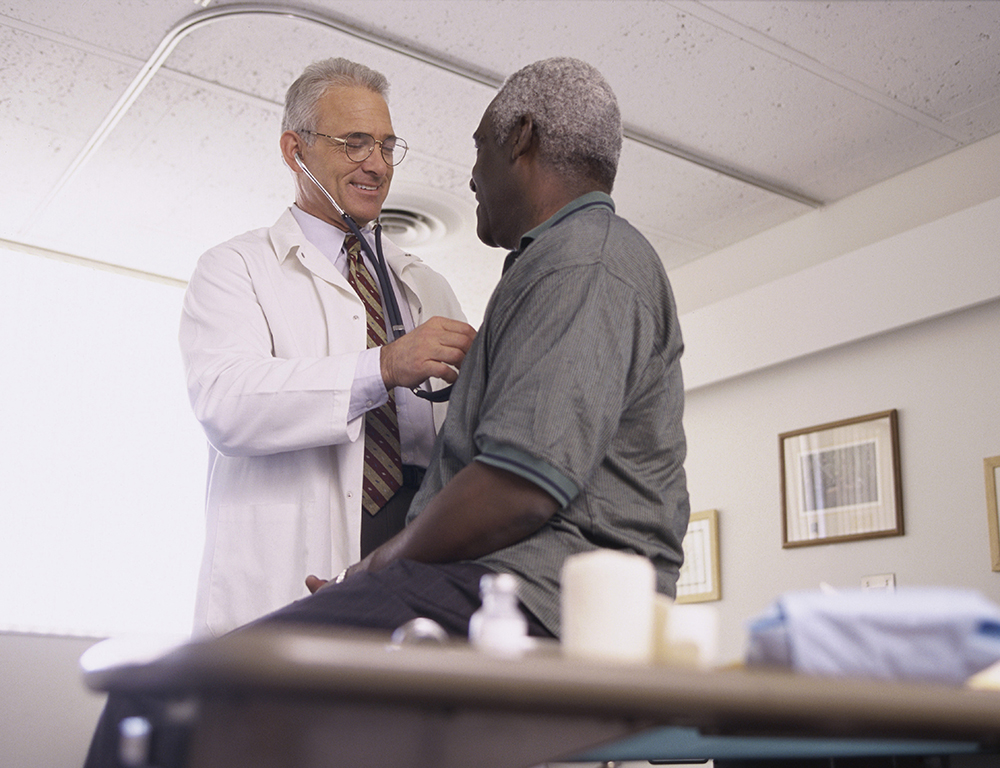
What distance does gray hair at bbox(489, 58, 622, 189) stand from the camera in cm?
158

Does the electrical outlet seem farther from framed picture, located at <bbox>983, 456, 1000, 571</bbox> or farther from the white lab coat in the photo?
the white lab coat

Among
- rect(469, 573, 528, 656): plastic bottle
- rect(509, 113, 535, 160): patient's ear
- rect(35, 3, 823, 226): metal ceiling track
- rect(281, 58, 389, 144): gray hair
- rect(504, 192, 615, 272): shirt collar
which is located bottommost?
rect(469, 573, 528, 656): plastic bottle

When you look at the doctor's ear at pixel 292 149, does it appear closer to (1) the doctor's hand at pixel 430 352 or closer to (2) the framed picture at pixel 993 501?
(1) the doctor's hand at pixel 430 352

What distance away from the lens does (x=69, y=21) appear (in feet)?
10.1

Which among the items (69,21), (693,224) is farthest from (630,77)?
(69,21)

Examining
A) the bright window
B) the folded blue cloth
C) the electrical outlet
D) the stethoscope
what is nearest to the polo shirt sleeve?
the folded blue cloth

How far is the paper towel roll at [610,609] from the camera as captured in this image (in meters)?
0.67

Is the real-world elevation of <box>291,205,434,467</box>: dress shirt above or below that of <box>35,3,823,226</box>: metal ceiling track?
below

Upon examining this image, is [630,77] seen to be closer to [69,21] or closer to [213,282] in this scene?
[69,21]

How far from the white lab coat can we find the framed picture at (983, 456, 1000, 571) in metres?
2.14

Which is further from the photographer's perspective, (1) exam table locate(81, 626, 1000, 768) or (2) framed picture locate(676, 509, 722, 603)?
(2) framed picture locate(676, 509, 722, 603)

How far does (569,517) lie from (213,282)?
36.1 inches

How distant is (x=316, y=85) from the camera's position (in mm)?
2156

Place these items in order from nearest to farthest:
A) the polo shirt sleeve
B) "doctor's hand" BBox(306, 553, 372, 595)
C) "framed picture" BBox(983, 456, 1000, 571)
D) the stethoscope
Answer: the polo shirt sleeve → "doctor's hand" BBox(306, 553, 372, 595) → the stethoscope → "framed picture" BBox(983, 456, 1000, 571)
